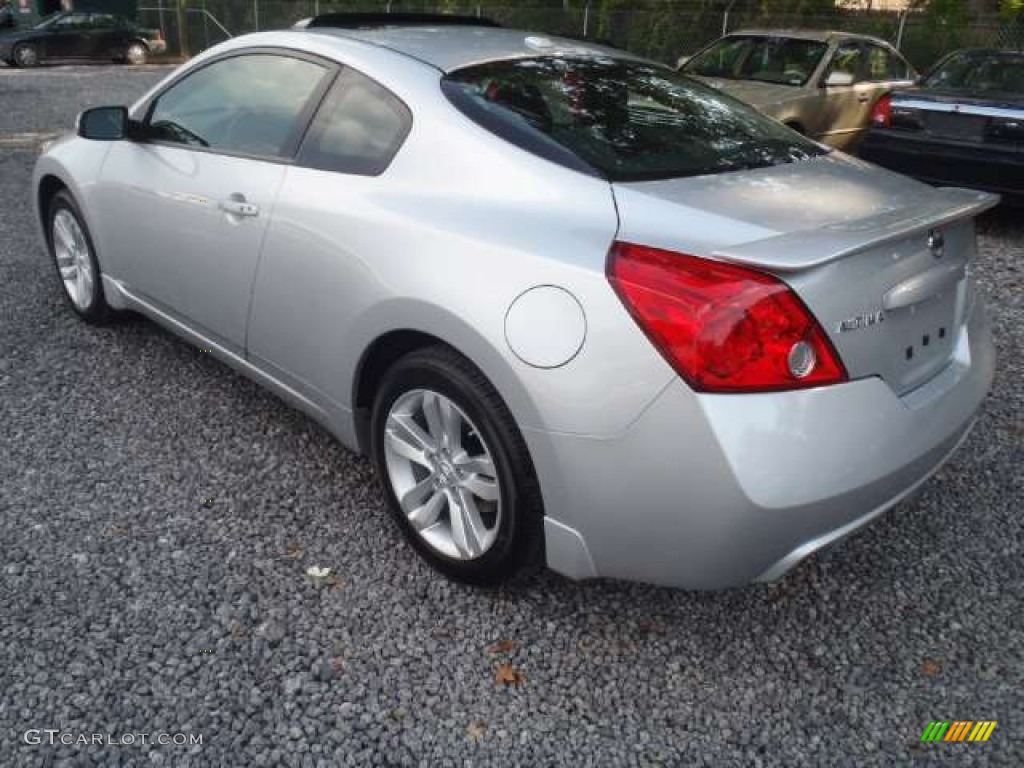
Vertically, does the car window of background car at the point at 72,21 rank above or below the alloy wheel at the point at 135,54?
above

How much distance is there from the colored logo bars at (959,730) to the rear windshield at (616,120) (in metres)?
1.59

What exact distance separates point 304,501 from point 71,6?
31152mm

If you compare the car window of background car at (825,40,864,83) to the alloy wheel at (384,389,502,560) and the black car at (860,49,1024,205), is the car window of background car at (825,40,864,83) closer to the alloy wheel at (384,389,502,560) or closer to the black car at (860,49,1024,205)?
the black car at (860,49,1024,205)

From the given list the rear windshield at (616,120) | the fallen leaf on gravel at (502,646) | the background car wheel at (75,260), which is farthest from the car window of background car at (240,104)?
the fallen leaf on gravel at (502,646)

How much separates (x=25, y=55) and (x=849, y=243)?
23.8m

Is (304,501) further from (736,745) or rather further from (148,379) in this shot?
(736,745)

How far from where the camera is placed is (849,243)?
82.8 inches

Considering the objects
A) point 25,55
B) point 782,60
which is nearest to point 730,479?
point 782,60

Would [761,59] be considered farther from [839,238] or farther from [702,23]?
[702,23]

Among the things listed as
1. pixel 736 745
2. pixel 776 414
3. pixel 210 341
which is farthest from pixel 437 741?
pixel 210 341

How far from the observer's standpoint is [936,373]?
2.48m

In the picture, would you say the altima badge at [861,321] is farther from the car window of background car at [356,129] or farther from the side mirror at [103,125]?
the side mirror at [103,125]

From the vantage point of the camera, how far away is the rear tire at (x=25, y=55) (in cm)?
2092

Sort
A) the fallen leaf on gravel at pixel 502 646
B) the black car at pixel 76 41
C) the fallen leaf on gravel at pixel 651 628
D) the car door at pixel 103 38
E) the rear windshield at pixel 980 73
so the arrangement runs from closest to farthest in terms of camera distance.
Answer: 1. the fallen leaf on gravel at pixel 502 646
2. the fallen leaf on gravel at pixel 651 628
3. the rear windshield at pixel 980 73
4. the black car at pixel 76 41
5. the car door at pixel 103 38
